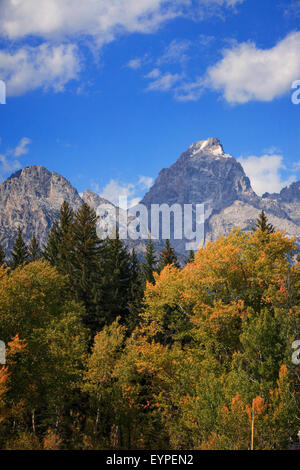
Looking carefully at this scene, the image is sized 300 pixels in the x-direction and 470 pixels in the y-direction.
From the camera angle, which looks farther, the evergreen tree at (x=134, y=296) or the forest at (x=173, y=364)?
the evergreen tree at (x=134, y=296)

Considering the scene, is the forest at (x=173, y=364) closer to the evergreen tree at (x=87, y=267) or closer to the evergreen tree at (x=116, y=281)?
the evergreen tree at (x=87, y=267)

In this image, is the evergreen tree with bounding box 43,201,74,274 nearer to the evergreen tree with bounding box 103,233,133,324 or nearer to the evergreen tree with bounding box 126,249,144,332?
the evergreen tree with bounding box 103,233,133,324

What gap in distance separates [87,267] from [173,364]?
20.1m

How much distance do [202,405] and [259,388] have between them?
13.1ft

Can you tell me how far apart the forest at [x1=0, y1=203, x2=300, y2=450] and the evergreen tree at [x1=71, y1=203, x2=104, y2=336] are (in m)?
0.41

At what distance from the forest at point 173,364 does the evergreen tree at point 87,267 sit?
1.35 feet

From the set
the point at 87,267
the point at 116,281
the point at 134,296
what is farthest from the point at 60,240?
the point at 134,296

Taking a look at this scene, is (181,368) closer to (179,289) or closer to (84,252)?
(179,289)

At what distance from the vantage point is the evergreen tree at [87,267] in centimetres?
4806

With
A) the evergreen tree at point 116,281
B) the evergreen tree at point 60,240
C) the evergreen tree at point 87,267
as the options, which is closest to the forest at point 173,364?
the evergreen tree at point 87,267

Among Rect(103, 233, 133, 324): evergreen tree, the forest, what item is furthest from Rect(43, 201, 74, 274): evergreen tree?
the forest

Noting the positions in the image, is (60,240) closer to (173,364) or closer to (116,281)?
(116,281)

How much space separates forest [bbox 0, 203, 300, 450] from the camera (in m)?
25.2
